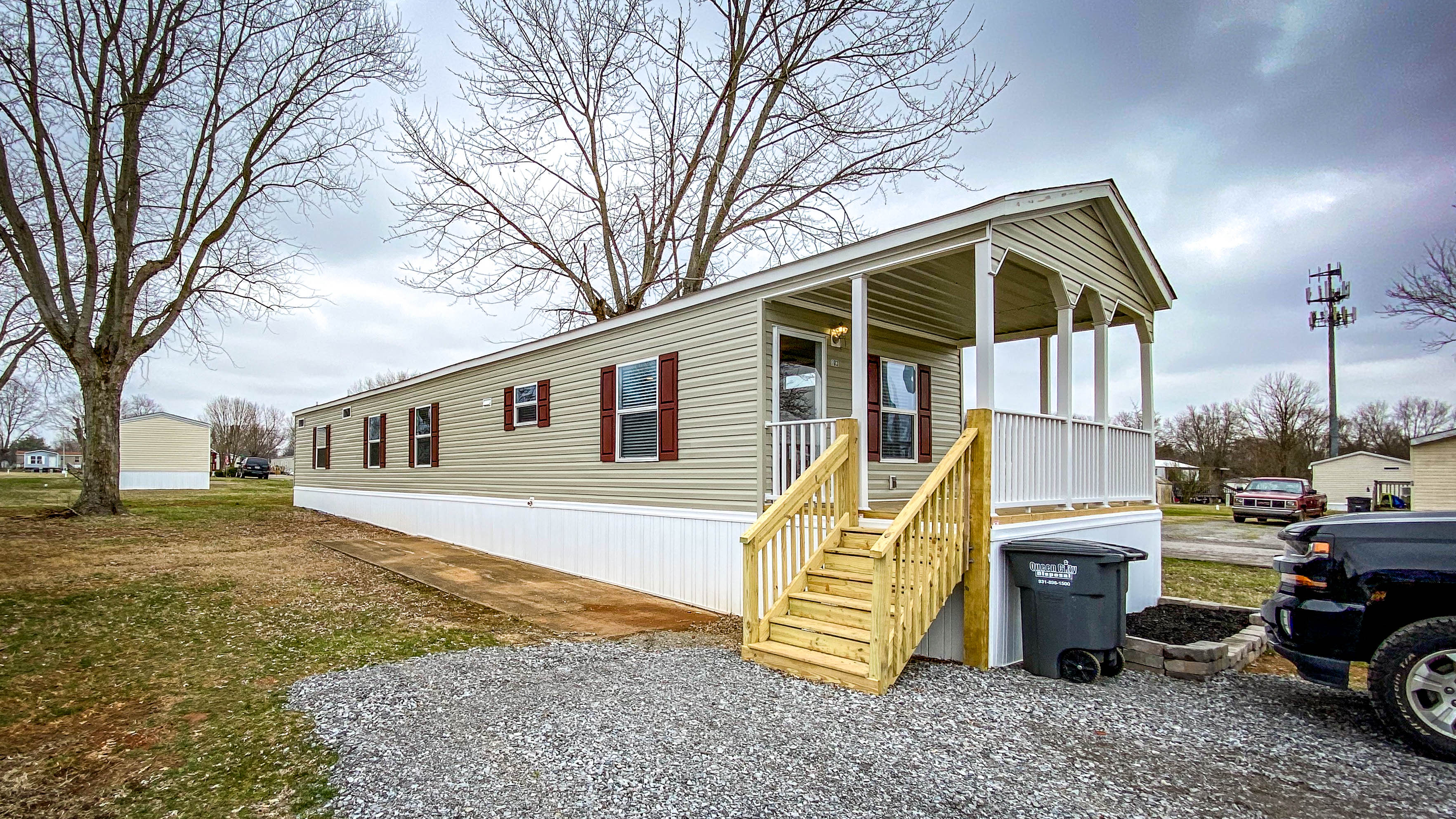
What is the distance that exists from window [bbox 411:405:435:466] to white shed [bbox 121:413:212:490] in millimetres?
24089

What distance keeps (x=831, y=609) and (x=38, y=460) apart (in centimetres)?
9028

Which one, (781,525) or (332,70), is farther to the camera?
(332,70)

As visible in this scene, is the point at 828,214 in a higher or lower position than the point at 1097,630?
higher

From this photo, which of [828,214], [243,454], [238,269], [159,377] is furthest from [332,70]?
[243,454]

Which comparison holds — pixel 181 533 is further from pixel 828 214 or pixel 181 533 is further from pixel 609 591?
pixel 828 214

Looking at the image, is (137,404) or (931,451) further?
(137,404)

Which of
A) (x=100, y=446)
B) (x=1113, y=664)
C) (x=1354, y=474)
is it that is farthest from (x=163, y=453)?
(x=1354, y=474)

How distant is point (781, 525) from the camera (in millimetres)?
5676

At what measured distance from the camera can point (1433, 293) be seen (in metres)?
18.9

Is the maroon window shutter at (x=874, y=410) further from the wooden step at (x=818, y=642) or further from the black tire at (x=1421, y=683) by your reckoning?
the black tire at (x=1421, y=683)

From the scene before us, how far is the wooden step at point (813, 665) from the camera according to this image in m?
4.53

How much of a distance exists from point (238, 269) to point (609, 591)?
47.1 feet

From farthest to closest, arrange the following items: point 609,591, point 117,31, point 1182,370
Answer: point 1182,370
point 117,31
point 609,591

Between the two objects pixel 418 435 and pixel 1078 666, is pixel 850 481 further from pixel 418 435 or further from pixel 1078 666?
pixel 418 435
